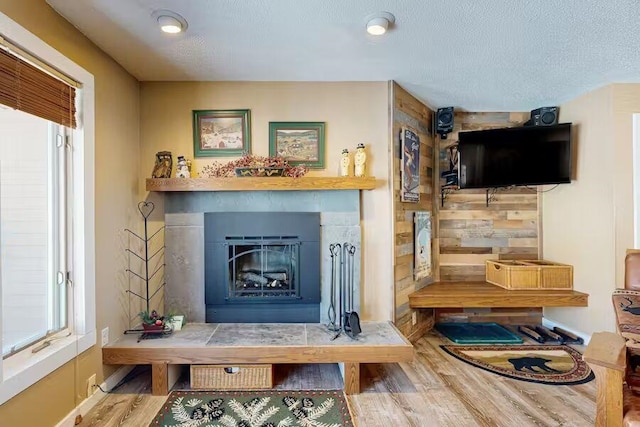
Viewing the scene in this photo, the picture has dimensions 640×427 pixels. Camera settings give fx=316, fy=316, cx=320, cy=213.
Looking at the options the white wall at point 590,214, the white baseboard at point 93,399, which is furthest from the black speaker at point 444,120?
the white baseboard at point 93,399

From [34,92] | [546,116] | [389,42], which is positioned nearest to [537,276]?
[546,116]

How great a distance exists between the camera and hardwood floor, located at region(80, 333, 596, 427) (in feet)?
6.59

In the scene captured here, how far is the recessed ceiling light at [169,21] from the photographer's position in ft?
6.23

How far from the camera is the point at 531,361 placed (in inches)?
110

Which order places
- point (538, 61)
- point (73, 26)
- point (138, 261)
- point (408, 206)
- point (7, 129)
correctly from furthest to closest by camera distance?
point (408, 206) → point (138, 261) → point (538, 61) → point (73, 26) → point (7, 129)

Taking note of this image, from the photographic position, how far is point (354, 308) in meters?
2.81

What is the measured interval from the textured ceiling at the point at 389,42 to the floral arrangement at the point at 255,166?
2.40 ft

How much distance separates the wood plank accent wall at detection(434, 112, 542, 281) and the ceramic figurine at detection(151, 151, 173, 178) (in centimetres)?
281

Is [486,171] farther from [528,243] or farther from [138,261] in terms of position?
[138,261]

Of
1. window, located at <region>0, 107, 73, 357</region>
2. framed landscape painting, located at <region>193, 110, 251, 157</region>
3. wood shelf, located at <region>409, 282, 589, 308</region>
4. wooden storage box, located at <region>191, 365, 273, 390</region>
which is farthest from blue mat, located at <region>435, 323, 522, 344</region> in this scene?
window, located at <region>0, 107, 73, 357</region>

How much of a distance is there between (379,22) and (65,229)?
7.82ft

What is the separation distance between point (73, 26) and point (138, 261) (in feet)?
5.72

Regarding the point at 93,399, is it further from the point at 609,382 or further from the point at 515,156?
the point at 515,156

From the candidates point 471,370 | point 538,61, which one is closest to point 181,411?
point 471,370
